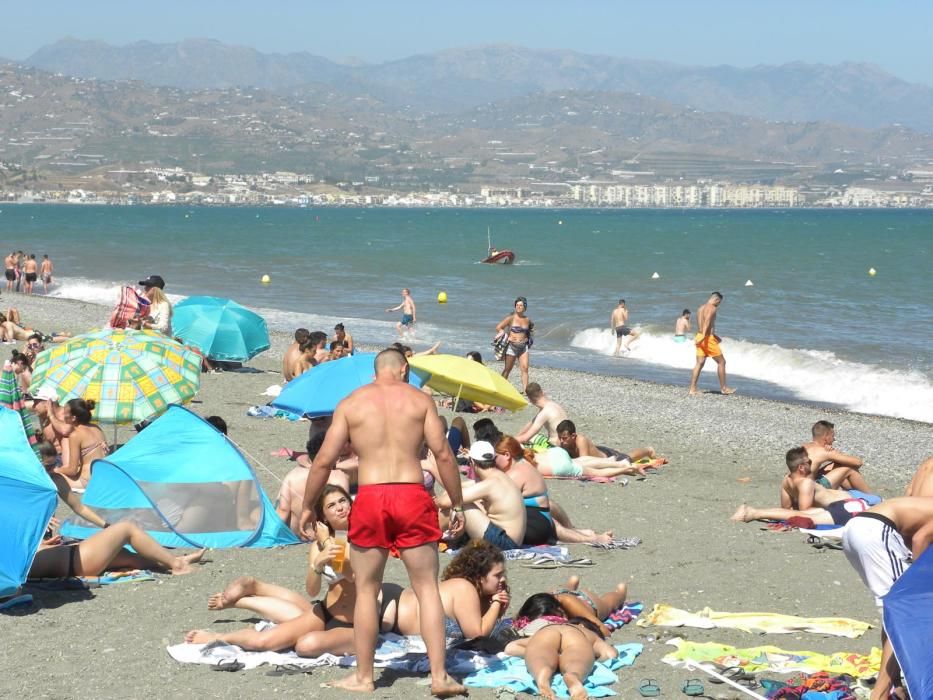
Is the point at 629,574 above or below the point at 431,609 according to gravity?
below

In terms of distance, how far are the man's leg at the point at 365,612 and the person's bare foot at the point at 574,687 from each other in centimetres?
86

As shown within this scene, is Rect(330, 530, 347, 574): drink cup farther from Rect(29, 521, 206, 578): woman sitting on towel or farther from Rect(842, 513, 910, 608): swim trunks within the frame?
Rect(842, 513, 910, 608): swim trunks

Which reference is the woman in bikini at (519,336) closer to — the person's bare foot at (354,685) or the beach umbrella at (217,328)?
the beach umbrella at (217,328)

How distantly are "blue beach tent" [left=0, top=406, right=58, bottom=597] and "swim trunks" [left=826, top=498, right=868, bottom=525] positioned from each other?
18.2 ft

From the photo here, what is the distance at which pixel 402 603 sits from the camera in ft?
20.4

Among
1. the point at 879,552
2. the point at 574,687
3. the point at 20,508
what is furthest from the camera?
the point at 20,508

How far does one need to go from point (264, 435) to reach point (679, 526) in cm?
468

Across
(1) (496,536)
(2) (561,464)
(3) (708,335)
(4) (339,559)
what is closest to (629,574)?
(1) (496,536)

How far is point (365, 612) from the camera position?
5477 mm

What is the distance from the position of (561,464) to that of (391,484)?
6.02 m

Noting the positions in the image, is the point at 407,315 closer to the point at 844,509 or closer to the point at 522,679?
the point at 844,509

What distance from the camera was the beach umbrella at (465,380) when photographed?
11328mm

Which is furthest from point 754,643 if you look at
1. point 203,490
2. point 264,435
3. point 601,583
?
point 264,435

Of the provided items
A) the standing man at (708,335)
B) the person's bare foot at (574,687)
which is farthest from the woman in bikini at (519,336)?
the person's bare foot at (574,687)
